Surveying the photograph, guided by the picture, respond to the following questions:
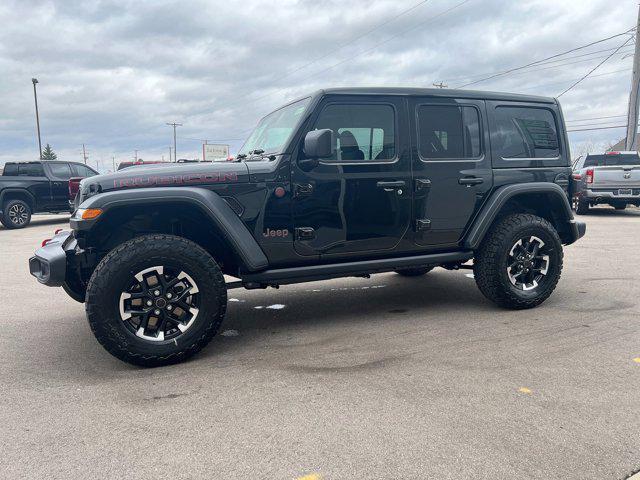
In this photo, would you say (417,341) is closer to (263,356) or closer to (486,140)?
(263,356)

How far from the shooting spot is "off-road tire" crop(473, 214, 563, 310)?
4.46 meters

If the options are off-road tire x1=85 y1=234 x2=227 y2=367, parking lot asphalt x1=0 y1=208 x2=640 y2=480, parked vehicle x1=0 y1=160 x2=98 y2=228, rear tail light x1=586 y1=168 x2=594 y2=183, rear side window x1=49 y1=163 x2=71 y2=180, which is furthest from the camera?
rear side window x1=49 y1=163 x2=71 y2=180

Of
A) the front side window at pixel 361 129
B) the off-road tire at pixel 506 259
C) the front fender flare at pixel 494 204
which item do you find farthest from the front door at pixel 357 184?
the off-road tire at pixel 506 259

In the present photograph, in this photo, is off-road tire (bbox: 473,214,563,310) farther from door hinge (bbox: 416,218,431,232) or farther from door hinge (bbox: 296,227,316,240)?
door hinge (bbox: 296,227,316,240)

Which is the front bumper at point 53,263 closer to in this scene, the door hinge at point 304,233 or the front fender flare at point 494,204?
the door hinge at point 304,233

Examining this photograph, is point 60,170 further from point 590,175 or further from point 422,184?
point 590,175

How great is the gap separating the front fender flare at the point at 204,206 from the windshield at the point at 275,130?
73 cm

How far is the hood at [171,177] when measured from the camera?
3372 millimetres

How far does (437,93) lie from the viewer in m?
4.30

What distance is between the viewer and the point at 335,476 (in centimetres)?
210

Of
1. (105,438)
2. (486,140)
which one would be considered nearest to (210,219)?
(105,438)

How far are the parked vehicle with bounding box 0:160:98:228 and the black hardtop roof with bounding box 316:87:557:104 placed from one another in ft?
39.7

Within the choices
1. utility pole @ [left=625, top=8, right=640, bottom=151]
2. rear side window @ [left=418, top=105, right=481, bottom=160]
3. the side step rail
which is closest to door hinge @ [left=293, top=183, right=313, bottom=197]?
the side step rail

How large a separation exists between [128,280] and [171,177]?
2.56 feet
